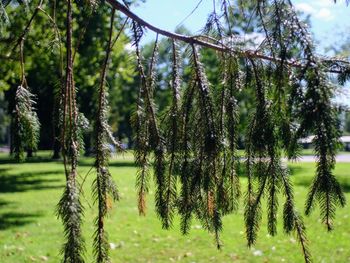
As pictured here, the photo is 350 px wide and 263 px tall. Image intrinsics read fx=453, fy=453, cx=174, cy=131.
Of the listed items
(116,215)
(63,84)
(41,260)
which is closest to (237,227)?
(116,215)

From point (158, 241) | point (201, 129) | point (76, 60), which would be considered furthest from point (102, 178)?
point (76, 60)

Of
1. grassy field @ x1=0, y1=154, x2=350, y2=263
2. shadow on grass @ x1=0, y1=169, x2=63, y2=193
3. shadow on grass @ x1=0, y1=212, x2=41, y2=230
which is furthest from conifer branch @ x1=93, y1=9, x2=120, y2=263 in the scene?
shadow on grass @ x1=0, y1=169, x2=63, y2=193

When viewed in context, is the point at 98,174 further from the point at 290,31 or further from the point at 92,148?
the point at 290,31

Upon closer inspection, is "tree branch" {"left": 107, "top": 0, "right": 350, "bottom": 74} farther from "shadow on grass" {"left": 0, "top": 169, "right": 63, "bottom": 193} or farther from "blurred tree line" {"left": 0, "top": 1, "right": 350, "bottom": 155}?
"shadow on grass" {"left": 0, "top": 169, "right": 63, "bottom": 193}

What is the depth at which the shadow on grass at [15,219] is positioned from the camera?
8141mm

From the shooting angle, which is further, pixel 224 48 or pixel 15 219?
pixel 15 219

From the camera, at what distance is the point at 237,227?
25.3ft

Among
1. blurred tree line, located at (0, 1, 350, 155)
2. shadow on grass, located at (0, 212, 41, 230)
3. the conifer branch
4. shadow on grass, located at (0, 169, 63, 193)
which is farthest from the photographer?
shadow on grass, located at (0, 169, 63, 193)

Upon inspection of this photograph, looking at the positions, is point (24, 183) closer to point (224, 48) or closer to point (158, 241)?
point (158, 241)

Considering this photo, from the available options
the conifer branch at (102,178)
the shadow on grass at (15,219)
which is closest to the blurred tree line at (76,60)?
the conifer branch at (102,178)

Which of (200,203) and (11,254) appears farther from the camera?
(11,254)

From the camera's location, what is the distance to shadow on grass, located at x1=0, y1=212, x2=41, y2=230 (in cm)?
814

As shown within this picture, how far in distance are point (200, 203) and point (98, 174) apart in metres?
0.55

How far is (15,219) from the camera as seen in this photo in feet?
28.8
